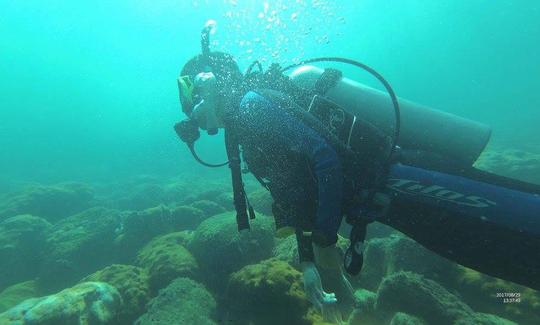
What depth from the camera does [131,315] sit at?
5512mm

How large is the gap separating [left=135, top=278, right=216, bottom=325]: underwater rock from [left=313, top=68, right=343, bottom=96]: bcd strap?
3.58 metres

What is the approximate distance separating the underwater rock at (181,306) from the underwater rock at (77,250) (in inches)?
222

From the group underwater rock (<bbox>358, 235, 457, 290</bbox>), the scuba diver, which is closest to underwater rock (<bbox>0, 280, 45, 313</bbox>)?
the scuba diver

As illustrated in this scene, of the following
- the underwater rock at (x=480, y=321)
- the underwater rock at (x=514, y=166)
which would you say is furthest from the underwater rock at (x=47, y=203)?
the underwater rock at (x=514, y=166)

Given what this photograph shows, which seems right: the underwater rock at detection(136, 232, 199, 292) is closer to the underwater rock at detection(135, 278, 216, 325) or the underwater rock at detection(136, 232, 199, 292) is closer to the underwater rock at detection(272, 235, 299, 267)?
the underwater rock at detection(135, 278, 216, 325)

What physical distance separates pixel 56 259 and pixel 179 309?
6718 mm

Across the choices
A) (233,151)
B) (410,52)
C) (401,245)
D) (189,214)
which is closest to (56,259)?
(189,214)

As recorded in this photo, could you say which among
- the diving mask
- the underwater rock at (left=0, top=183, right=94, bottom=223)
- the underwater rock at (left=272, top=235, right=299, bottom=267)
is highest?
the diving mask

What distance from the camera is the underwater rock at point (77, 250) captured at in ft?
29.9

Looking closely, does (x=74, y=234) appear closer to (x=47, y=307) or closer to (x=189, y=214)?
(x=189, y=214)

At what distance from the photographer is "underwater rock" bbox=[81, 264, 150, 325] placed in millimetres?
5520

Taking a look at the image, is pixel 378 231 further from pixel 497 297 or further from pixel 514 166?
pixel 514 166

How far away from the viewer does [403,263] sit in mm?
5551

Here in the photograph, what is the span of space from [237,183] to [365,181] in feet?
4.24
